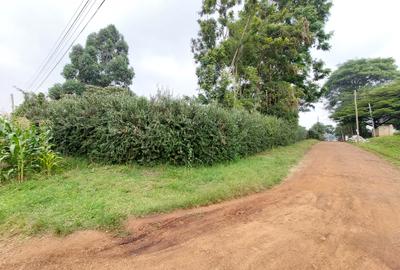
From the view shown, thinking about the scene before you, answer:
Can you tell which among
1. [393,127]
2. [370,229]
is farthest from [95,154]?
[393,127]

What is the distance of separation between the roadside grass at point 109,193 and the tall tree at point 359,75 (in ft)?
135

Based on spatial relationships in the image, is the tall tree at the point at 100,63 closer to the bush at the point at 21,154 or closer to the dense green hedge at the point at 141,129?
the dense green hedge at the point at 141,129

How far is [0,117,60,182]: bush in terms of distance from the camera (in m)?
6.46

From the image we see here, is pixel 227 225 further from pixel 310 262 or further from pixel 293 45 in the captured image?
pixel 293 45

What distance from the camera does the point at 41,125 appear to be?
838 cm

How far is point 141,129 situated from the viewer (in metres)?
7.53

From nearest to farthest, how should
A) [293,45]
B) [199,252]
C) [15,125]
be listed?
1. [199,252]
2. [15,125]
3. [293,45]

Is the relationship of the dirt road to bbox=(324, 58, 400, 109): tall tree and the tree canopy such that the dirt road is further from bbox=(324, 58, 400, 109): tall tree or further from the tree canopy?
bbox=(324, 58, 400, 109): tall tree

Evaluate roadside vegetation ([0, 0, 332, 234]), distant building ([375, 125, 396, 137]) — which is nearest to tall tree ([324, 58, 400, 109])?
distant building ([375, 125, 396, 137])

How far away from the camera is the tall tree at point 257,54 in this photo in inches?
676

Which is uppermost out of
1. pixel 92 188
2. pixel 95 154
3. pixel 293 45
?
pixel 293 45

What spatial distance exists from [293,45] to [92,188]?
54.9 feet

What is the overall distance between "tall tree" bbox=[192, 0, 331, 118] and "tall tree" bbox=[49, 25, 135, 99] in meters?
12.5

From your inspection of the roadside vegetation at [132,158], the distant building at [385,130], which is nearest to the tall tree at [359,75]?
the distant building at [385,130]
